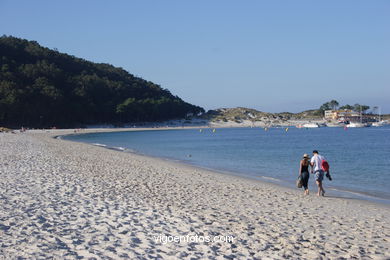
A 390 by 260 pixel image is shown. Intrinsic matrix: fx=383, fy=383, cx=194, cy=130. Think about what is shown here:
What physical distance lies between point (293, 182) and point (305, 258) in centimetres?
1204

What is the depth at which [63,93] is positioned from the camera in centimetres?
11269

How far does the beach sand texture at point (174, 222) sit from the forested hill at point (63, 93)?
84375 mm

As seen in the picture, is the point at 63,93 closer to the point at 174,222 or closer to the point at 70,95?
the point at 70,95

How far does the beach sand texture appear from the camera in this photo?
607cm

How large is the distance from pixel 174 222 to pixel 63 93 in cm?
11233

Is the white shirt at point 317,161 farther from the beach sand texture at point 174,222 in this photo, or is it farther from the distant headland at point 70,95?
the distant headland at point 70,95

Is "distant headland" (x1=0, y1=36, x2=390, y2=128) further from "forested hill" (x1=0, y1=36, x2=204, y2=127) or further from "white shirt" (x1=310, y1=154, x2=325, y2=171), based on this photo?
"white shirt" (x1=310, y1=154, x2=325, y2=171)

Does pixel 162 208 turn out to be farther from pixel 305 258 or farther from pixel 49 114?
pixel 49 114

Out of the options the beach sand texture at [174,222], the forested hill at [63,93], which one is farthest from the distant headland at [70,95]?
the beach sand texture at [174,222]

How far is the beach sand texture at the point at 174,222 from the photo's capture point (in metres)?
6.07

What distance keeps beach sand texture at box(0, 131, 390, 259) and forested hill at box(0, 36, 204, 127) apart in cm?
8438

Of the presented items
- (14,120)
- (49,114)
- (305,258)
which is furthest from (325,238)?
(49,114)
